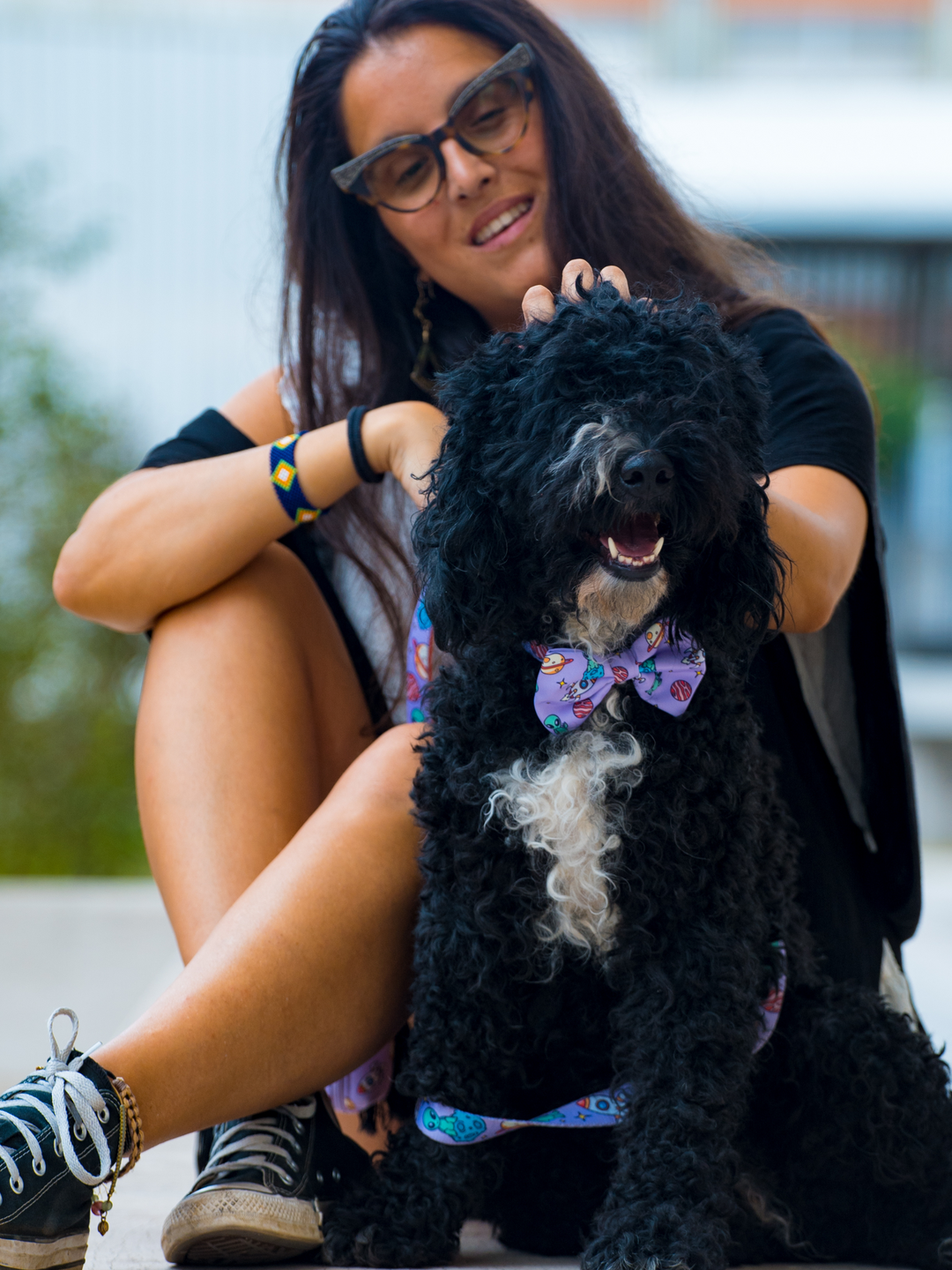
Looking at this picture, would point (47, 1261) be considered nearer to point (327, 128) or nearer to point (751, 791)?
point (751, 791)

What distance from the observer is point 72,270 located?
19.9 feet

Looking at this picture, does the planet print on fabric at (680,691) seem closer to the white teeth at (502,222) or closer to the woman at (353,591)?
the woman at (353,591)

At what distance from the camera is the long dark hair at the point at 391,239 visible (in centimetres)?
204

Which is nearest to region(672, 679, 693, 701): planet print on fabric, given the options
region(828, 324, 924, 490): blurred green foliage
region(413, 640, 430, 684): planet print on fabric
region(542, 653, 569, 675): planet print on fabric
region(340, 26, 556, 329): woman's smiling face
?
region(542, 653, 569, 675): planet print on fabric

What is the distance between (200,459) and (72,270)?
4.54 metres

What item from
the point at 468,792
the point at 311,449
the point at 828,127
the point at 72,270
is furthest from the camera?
the point at 828,127

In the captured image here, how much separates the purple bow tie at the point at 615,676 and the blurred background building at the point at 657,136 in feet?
11.2

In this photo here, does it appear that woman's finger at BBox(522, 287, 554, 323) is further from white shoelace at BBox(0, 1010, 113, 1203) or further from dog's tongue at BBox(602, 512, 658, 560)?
white shoelace at BBox(0, 1010, 113, 1203)

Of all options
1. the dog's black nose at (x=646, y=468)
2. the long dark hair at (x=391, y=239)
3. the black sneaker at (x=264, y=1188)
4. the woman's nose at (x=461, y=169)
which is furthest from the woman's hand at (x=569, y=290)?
the black sneaker at (x=264, y=1188)

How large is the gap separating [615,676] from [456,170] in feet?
3.31

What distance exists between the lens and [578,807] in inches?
53.6

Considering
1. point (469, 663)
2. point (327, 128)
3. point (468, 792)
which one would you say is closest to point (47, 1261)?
point (468, 792)

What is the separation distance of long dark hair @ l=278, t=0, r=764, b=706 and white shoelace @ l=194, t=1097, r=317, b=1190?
30.7 inches

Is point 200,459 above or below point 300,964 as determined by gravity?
above
